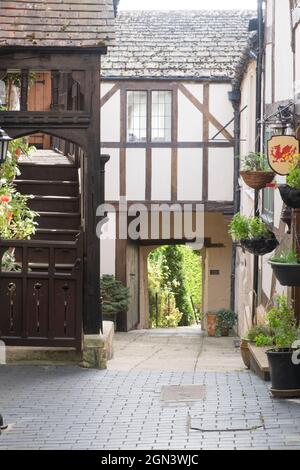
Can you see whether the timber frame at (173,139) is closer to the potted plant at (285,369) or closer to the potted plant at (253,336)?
the potted plant at (253,336)

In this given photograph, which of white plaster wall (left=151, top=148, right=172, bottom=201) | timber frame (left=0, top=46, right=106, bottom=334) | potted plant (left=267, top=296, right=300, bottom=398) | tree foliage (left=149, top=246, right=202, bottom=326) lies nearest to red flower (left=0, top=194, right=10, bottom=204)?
timber frame (left=0, top=46, right=106, bottom=334)

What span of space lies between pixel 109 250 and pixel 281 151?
11.4 m

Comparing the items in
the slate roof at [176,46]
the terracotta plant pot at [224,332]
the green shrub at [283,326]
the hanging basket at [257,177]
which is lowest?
the terracotta plant pot at [224,332]

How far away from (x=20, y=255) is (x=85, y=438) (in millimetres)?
4511

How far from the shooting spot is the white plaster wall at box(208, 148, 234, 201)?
22047 millimetres

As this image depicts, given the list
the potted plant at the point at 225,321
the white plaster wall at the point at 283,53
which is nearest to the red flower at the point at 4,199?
the white plaster wall at the point at 283,53

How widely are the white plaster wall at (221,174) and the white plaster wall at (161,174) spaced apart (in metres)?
0.87

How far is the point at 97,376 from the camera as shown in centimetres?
1177

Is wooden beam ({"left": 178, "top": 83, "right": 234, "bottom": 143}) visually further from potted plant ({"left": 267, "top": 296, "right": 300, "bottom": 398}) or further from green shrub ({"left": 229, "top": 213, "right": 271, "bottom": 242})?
potted plant ({"left": 267, "top": 296, "right": 300, "bottom": 398})

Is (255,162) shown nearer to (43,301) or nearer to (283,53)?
(283,53)

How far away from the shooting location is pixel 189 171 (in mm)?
21969

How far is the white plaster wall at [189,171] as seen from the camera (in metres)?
21.9
